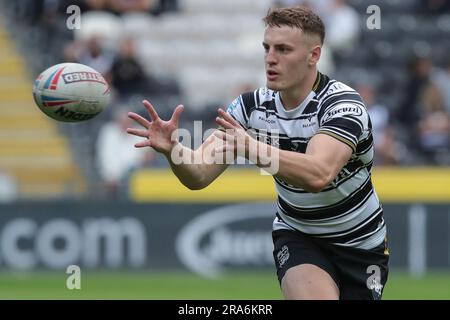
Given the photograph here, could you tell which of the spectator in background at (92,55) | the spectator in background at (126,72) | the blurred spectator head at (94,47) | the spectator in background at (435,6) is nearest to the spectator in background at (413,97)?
the spectator in background at (435,6)

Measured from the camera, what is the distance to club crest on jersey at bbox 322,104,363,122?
7.09 meters

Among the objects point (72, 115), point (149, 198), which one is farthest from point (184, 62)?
point (72, 115)

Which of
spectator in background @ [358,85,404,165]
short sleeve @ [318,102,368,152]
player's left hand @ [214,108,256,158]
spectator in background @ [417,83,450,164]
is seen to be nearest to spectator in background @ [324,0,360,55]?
spectator in background @ [358,85,404,165]

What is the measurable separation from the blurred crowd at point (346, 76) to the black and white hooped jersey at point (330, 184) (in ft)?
27.5

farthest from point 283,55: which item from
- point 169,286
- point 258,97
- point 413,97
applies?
point 413,97

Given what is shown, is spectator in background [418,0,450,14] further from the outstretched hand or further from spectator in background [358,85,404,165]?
the outstretched hand

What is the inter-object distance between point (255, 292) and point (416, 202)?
10.9 ft

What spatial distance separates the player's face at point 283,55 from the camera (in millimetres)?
7203

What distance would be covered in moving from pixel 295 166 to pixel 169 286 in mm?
7501

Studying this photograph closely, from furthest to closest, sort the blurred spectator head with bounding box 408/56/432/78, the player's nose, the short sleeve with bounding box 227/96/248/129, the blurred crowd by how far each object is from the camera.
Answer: the blurred spectator head with bounding box 408/56/432/78, the blurred crowd, the short sleeve with bounding box 227/96/248/129, the player's nose

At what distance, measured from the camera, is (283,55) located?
7246mm

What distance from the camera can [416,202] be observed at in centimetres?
1548
